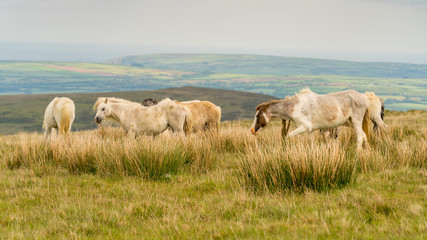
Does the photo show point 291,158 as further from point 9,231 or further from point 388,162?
point 9,231

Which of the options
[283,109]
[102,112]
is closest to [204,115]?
[102,112]

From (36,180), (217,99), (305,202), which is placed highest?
(305,202)

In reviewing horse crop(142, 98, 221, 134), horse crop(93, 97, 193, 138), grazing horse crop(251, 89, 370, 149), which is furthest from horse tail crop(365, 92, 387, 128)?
horse crop(93, 97, 193, 138)

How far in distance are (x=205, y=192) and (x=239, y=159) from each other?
1611 millimetres

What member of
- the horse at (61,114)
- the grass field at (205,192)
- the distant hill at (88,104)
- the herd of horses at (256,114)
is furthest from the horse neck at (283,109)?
the distant hill at (88,104)

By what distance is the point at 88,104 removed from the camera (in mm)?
107438

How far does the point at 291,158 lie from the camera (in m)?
6.43

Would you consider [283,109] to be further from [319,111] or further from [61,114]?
[61,114]

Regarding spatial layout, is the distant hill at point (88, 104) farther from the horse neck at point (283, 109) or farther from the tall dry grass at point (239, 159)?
the tall dry grass at point (239, 159)

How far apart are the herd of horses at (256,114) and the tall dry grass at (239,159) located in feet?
2.59

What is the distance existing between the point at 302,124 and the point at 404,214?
4.83 metres

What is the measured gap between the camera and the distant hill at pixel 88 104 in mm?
92125

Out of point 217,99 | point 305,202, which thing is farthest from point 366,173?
point 217,99

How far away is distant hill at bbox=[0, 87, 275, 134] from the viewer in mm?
92125
